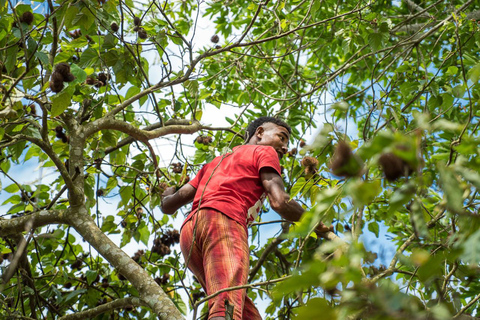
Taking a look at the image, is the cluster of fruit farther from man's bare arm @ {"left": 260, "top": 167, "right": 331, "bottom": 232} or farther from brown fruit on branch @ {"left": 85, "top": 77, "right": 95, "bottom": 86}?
man's bare arm @ {"left": 260, "top": 167, "right": 331, "bottom": 232}

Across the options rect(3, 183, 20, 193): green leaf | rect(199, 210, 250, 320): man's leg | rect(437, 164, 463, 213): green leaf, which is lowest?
rect(437, 164, 463, 213): green leaf

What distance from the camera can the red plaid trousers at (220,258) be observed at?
192cm

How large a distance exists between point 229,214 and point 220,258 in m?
0.23

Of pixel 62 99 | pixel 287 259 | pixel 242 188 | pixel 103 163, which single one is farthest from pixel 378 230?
pixel 62 99

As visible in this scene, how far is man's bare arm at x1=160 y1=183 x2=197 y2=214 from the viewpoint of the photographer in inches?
100

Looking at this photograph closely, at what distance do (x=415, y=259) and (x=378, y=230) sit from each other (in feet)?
10.8

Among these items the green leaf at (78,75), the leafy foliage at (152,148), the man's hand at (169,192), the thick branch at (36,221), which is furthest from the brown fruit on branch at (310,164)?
the thick branch at (36,221)

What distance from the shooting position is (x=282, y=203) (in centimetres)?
210

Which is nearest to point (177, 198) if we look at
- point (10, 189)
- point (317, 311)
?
point (10, 189)

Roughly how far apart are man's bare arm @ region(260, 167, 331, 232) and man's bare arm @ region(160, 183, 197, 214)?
481 millimetres

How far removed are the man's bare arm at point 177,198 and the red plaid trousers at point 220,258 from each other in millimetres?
258

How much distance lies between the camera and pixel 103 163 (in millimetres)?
3314

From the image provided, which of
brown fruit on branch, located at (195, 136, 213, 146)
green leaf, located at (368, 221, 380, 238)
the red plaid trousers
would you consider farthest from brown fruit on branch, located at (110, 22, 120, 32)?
green leaf, located at (368, 221, 380, 238)

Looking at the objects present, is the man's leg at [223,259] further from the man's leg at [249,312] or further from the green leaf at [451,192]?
the green leaf at [451,192]
